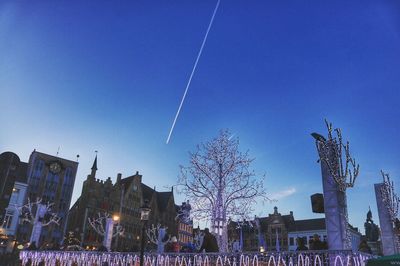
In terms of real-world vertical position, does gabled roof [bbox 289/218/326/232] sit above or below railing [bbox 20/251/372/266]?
above

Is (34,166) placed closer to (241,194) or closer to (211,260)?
(241,194)

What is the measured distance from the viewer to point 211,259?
1138 cm

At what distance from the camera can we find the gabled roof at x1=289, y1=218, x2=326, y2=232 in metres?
66.8

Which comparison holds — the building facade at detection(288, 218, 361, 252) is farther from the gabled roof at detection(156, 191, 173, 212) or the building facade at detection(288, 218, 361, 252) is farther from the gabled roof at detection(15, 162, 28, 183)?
the gabled roof at detection(15, 162, 28, 183)

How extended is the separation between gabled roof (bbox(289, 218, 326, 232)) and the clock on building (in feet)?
160

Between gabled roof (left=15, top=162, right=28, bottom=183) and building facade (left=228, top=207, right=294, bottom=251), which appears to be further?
building facade (left=228, top=207, right=294, bottom=251)

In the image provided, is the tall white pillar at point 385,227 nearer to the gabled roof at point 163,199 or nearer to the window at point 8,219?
the window at point 8,219

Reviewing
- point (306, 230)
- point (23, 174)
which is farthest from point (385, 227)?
point (23, 174)

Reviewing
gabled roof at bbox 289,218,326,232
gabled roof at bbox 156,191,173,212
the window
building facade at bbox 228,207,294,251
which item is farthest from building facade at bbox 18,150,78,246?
gabled roof at bbox 289,218,326,232

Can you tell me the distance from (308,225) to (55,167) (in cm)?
5184

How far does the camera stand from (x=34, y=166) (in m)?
59.2

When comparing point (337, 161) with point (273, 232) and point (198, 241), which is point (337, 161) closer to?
point (198, 241)

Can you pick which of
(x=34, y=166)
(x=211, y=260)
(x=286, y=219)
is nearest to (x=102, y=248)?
(x=211, y=260)

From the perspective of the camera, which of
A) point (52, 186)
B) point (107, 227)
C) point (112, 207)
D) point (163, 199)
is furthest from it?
point (163, 199)
